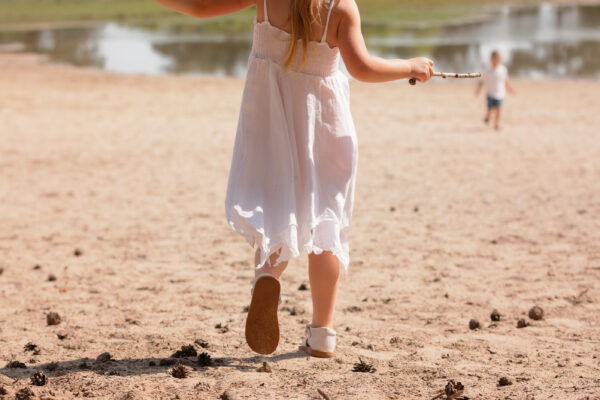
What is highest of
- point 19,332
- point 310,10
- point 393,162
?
point 310,10

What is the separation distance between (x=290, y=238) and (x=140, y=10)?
158 ft

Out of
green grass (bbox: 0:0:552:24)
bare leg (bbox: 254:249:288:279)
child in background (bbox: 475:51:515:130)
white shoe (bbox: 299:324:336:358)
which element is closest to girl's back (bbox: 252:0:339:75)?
bare leg (bbox: 254:249:288:279)

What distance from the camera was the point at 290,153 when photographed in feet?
11.2

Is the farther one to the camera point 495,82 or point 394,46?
point 394,46

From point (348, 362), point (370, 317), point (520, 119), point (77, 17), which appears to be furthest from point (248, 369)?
point (77, 17)

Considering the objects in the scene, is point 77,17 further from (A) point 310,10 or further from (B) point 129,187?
(A) point 310,10

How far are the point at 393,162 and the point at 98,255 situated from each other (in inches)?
180

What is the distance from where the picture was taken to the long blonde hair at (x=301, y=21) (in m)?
3.25

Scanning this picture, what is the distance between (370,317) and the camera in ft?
14.7

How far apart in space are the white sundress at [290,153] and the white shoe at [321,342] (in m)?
0.41

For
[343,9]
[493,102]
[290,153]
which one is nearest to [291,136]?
[290,153]

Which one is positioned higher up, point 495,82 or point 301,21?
point 495,82

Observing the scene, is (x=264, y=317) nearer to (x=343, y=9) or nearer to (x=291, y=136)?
(x=291, y=136)

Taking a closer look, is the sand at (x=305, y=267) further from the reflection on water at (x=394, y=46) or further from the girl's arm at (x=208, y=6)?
the reflection on water at (x=394, y=46)
